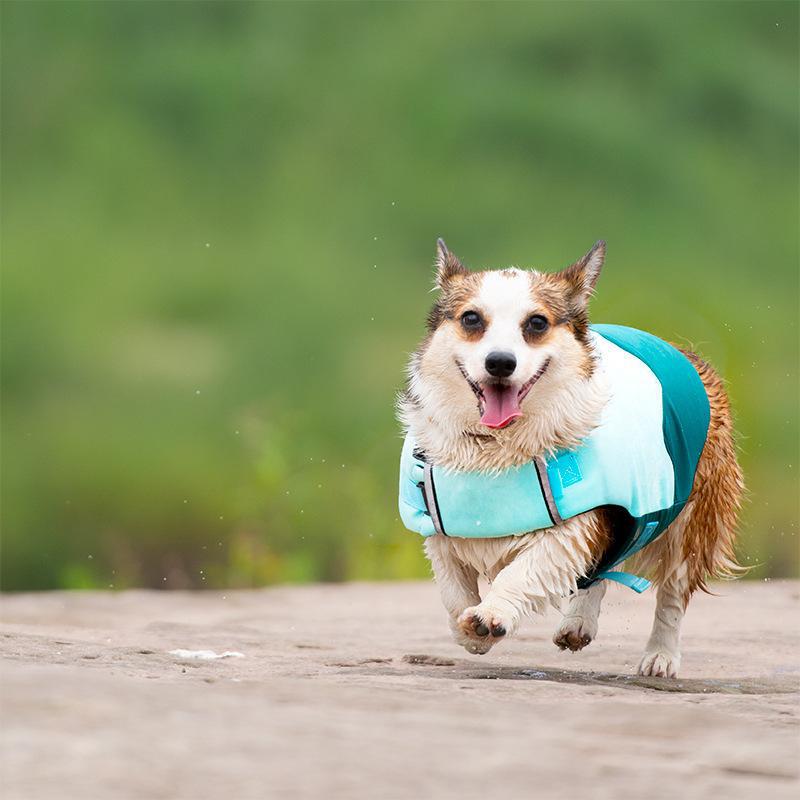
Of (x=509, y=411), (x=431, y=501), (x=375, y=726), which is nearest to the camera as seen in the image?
(x=375, y=726)

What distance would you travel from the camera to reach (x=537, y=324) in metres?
5.59

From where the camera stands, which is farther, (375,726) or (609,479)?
(609,479)

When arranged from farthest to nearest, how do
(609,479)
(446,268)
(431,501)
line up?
(446,268) → (431,501) → (609,479)

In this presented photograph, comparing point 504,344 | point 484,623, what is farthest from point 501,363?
point 484,623

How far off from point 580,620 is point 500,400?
42.5 inches

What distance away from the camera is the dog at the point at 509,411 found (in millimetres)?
5496

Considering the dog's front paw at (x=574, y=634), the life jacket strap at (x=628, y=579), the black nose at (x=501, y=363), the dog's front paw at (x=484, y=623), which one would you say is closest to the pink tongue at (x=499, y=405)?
the black nose at (x=501, y=363)

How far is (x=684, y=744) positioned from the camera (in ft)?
13.4

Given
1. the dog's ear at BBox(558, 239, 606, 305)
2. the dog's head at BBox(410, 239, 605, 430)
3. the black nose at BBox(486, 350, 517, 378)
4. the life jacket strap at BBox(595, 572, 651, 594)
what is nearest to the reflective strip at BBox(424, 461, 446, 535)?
the dog's head at BBox(410, 239, 605, 430)

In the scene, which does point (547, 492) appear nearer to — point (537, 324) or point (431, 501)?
point (431, 501)

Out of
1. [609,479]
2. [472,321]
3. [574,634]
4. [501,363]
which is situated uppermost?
[472,321]

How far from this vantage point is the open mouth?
550 cm

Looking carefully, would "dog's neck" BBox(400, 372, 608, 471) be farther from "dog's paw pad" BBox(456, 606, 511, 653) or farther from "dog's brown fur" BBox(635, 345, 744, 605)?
"dog's brown fur" BBox(635, 345, 744, 605)

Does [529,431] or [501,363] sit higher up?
[501,363]
